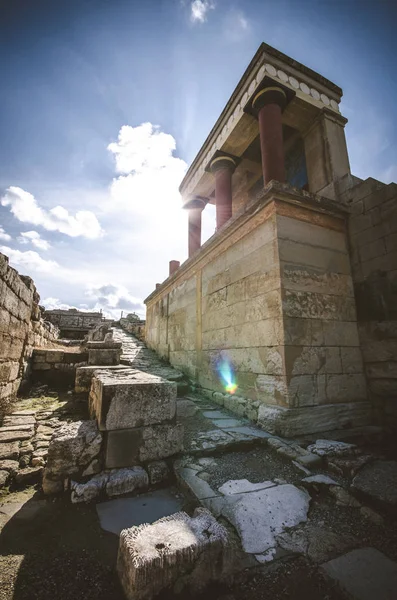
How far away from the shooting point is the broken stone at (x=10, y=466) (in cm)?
249

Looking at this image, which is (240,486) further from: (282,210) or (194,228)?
(194,228)

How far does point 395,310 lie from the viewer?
12.5 feet

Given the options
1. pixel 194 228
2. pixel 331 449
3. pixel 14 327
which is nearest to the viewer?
pixel 331 449

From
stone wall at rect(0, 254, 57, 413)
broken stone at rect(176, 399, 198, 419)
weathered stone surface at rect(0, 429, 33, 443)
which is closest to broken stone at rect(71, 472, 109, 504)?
weathered stone surface at rect(0, 429, 33, 443)

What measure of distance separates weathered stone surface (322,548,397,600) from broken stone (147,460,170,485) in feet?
4.81

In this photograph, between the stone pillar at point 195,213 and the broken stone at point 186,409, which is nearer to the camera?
the broken stone at point 186,409

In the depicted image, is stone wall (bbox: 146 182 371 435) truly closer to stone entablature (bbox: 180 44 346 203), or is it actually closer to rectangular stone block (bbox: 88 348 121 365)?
rectangular stone block (bbox: 88 348 121 365)

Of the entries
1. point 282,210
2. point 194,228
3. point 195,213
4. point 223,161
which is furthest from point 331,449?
point 195,213

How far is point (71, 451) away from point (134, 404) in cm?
65

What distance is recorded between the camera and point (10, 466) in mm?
2525

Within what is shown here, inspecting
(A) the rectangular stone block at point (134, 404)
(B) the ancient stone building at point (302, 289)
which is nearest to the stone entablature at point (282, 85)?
(B) the ancient stone building at point (302, 289)

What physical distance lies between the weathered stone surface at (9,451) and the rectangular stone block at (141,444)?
1155 mm

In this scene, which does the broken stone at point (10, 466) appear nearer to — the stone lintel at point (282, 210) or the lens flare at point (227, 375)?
the lens flare at point (227, 375)

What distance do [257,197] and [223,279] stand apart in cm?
177
